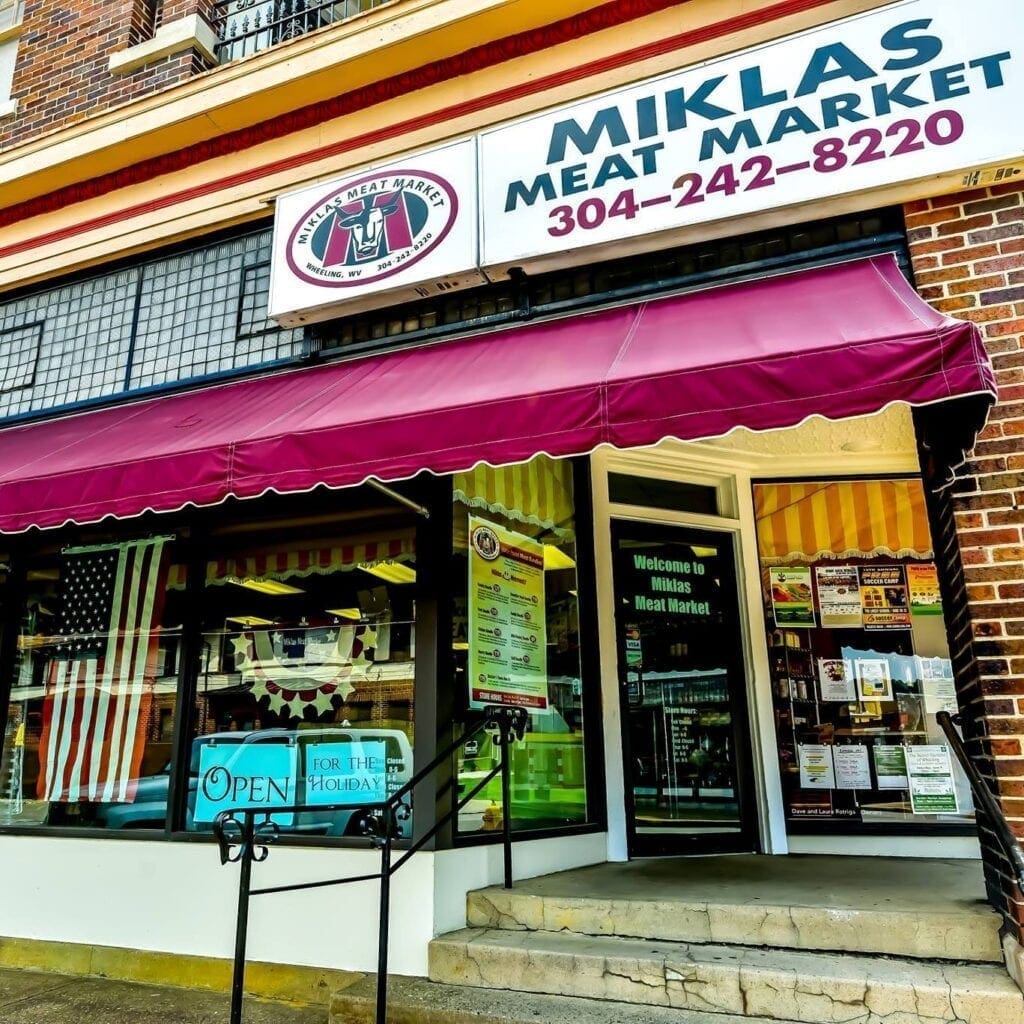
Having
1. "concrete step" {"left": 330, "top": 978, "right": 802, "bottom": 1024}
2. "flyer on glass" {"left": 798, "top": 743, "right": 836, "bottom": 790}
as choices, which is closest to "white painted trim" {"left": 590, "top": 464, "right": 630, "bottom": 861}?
"flyer on glass" {"left": 798, "top": 743, "right": 836, "bottom": 790}

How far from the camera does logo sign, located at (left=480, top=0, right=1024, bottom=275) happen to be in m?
4.28

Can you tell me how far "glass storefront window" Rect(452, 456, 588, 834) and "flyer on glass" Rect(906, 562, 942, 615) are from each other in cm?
258

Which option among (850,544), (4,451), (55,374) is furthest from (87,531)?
(850,544)

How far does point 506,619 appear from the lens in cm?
543

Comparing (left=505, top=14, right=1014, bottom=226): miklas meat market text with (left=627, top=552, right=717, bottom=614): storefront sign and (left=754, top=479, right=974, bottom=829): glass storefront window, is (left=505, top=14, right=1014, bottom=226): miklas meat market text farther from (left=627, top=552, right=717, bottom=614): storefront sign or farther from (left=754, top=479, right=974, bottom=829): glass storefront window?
(left=754, top=479, right=974, bottom=829): glass storefront window

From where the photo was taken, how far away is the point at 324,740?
5.30 m

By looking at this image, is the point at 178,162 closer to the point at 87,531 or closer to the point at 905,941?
the point at 87,531

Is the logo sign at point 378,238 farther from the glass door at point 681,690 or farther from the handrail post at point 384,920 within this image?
the handrail post at point 384,920

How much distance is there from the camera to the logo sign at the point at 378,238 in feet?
17.6

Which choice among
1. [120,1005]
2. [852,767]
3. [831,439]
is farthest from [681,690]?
[120,1005]

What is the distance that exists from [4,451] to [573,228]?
4.24 m

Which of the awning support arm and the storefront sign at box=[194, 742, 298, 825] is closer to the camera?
the awning support arm

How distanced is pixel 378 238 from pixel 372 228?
104 millimetres

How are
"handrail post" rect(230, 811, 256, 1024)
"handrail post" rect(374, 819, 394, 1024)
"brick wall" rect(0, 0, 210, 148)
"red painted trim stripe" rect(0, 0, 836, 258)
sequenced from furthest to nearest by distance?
"brick wall" rect(0, 0, 210, 148) → "red painted trim stripe" rect(0, 0, 836, 258) → "handrail post" rect(374, 819, 394, 1024) → "handrail post" rect(230, 811, 256, 1024)
